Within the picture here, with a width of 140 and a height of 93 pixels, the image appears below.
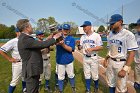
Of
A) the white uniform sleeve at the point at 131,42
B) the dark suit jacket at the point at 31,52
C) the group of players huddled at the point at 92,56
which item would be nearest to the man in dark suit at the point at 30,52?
A: the dark suit jacket at the point at 31,52

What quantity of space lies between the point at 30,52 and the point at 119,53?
85.0 inches

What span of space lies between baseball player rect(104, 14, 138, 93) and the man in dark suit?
141 cm

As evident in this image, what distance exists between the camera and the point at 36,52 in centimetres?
495

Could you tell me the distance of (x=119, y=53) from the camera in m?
5.39

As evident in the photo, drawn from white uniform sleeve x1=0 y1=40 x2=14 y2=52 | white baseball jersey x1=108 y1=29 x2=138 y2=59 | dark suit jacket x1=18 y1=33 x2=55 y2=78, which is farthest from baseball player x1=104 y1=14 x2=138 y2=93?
white uniform sleeve x1=0 y1=40 x2=14 y2=52

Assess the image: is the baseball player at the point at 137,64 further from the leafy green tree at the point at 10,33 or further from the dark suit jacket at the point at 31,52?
the leafy green tree at the point at 10,33

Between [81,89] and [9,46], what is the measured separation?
2937mm

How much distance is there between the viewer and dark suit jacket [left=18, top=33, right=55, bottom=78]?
15.5 feet

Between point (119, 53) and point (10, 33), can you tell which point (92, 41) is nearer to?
point (119, 53)

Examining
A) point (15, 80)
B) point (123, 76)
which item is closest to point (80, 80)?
point (15, 80)

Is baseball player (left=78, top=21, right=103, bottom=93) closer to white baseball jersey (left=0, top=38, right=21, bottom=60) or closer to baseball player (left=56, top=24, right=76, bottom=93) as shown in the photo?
baseball player (left=56, top=24, right=76, bottom=93)

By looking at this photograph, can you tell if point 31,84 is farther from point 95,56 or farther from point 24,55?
point 95,56

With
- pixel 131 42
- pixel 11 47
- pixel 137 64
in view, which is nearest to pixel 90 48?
pixel 137 64

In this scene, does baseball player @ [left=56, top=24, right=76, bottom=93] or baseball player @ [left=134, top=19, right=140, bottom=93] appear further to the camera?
baseball player @ [left=56, top=24, right=76, bottom=93]
